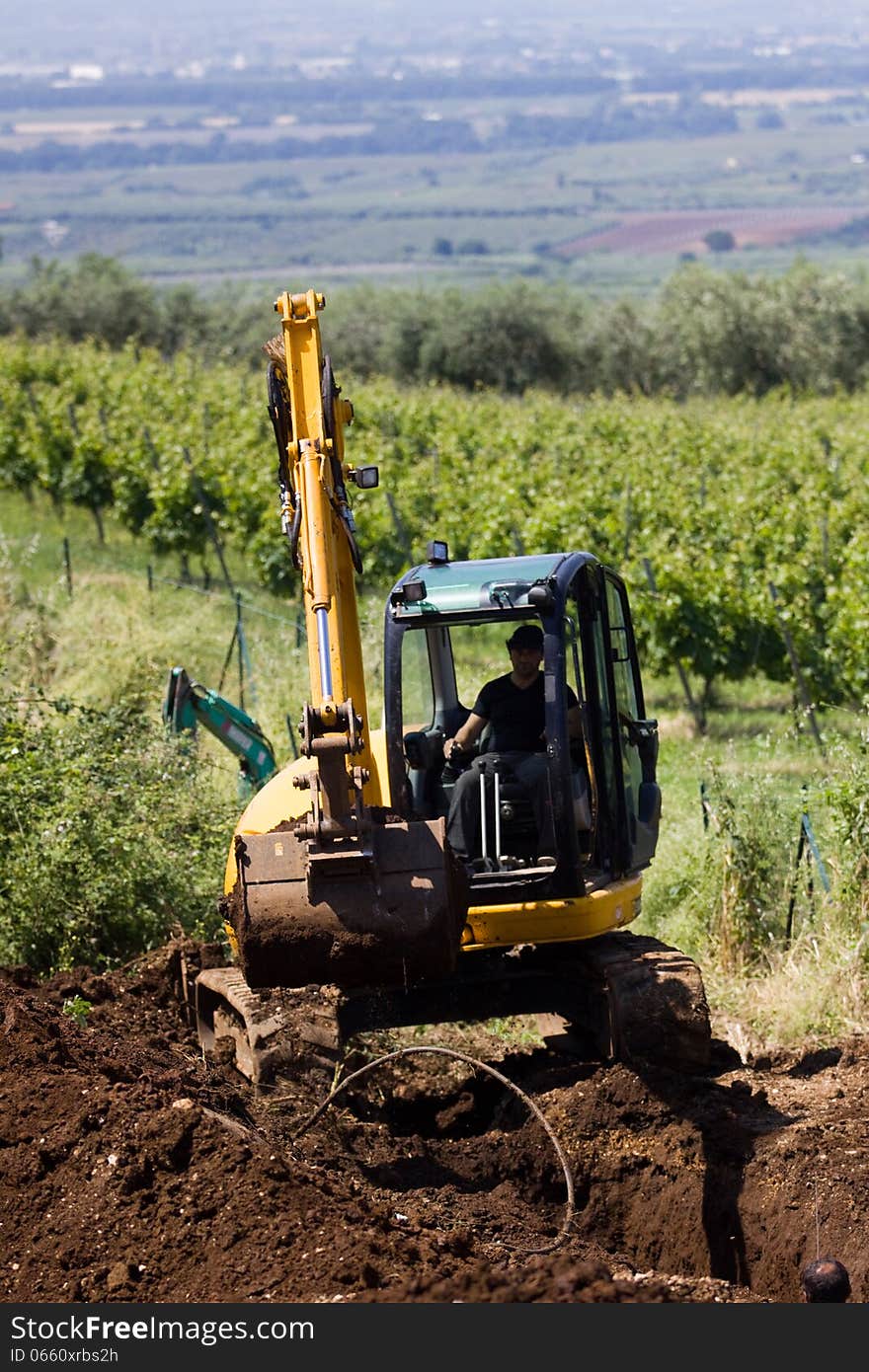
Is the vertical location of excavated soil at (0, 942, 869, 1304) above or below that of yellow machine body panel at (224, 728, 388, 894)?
below

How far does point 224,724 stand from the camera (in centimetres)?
1188

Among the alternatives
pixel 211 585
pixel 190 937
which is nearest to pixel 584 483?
pixel 211 585

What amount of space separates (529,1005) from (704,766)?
169 inches

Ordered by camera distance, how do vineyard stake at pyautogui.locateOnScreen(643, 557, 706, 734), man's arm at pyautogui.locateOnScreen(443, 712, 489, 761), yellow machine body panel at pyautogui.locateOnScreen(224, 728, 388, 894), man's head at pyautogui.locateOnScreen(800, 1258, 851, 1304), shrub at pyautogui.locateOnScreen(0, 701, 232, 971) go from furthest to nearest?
vineyard stake at pyautogui.locateOnScreen(643, 557, 706, 734)
shrub at pyautogui.locateOnScreen(0, 701, 232, 971)
man's arm at pyautogui.locateOnScreen(443, 712, 489, 761)
yellow machine body panel at pyautogui.locateOnScreen(224, 728, 388, 894)
man's head at pyautogui.locateOnScreen(800, 1258, 851, 1304)

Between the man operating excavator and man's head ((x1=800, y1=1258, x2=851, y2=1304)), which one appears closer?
man's head ((x1=800, y1=1258, x2=851, y2=1304))

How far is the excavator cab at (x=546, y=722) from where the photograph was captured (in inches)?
317

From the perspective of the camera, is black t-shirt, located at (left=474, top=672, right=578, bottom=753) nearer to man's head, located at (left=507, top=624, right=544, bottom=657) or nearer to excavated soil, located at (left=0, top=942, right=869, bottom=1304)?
man's head, located at (left=507, top=624, right=544, bottom=657)

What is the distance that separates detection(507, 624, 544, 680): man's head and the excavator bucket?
1.59 metres

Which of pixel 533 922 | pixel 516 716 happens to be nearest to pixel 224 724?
pixel 516 716

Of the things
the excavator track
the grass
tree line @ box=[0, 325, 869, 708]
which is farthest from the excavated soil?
tree line @ box=[0, 325, 869, 708]

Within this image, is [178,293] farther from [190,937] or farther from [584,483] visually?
[190,937]

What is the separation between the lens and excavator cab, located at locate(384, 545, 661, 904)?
806 cm

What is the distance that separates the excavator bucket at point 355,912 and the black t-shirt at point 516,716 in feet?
4.75

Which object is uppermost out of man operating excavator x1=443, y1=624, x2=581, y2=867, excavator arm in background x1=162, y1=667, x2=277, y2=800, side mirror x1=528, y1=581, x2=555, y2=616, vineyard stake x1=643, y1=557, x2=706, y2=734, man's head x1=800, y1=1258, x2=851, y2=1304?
side mirror x1=528, y1=581, x2=555, y2=616
